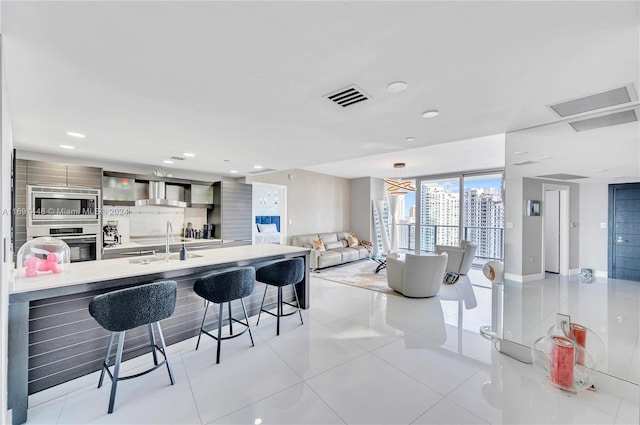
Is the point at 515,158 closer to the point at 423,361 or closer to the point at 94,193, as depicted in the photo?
the point at 423,361

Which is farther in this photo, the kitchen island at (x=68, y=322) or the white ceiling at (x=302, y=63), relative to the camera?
the kitchen island at (x=68, y=322)

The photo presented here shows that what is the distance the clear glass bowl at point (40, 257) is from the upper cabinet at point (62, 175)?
2.29 meters

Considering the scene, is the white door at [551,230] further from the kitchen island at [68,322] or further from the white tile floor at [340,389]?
the kitchen island at [68,322]

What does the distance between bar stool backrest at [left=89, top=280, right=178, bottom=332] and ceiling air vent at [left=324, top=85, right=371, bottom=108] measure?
203 centimetres

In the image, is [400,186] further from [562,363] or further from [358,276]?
[562,363]

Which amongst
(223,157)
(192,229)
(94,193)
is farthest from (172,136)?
(192,229)

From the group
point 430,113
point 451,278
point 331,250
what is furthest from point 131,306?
point 331,250

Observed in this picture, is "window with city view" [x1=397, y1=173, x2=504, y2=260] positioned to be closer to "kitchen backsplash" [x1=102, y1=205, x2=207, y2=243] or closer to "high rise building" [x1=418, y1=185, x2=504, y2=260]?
"high rise building" [x1=418, y1=185, x2=504, y2=260]

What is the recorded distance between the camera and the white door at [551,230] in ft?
8.60

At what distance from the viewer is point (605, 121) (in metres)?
2.26

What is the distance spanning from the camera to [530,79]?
73.3 inches

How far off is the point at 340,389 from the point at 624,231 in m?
2.67

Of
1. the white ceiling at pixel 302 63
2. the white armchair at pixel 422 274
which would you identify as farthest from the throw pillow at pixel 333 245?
the white ceiling at pixel 302 63

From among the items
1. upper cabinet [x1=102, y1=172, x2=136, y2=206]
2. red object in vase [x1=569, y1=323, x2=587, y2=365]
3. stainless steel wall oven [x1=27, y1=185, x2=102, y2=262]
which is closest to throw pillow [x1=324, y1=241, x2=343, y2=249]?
upper cabinet [x1=102, y1=172, x2=136, y2=206]
